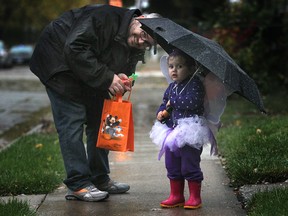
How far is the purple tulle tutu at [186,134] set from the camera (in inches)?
195

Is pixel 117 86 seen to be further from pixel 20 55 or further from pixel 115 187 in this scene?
pixel 20 55

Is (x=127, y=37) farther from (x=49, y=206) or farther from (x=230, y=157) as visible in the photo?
(x=230, y=157)

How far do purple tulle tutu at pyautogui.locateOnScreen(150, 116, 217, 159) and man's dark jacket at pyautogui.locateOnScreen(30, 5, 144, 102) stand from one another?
0.61 meters

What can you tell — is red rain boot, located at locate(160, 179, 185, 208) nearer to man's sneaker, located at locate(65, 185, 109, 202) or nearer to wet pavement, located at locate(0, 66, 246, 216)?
wet pavement, located at locate(0, 66, 246, 216)

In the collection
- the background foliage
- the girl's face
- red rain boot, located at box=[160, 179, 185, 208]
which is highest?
the girl's face

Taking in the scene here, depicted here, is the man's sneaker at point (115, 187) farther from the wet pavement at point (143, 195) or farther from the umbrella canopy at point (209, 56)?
the umbrella canopy at point (209, 56)

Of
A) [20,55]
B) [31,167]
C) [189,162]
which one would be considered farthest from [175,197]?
[20,55]

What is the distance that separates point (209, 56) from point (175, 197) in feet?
4.08

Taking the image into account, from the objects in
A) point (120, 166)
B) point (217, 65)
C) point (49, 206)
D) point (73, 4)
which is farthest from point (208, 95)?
point (73, 4)

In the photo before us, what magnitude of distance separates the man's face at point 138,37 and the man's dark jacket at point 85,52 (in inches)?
1.7

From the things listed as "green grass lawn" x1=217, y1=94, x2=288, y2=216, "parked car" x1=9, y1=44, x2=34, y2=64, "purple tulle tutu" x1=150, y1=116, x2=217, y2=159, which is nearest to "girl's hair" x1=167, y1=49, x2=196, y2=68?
"purple tulle tutu" x1=150, y1=116, x2=217, y2=159

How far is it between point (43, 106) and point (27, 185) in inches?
332

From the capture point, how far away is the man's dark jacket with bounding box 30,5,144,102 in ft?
17.1

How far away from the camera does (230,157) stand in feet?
22.2
